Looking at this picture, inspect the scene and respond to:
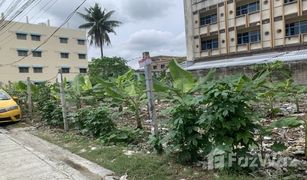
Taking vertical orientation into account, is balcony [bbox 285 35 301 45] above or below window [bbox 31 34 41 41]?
below

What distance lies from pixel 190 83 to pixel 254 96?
1.76m

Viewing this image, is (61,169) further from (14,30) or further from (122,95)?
(14,30)

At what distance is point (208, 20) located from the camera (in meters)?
36.5

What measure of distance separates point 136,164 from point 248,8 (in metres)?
30.1

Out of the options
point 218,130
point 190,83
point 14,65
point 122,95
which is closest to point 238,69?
point 122,95

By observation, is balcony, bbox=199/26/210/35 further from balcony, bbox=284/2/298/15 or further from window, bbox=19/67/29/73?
window, bbox=19/67/29/73

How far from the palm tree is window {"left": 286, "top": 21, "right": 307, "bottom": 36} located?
26382 mm

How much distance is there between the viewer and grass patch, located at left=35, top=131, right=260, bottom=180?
16.3ft

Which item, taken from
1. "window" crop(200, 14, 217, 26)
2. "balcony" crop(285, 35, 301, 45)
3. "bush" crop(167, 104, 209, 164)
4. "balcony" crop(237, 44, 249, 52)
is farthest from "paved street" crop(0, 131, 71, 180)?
"window" crop(200, 14, 217, 26)

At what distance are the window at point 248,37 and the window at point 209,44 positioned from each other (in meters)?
2.81

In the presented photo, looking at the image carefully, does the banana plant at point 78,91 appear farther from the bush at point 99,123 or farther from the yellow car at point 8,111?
the bush at point 99,123

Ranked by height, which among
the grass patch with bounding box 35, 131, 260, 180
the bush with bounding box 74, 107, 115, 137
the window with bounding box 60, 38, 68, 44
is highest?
the window with bounding box 60, 38, 68, 44

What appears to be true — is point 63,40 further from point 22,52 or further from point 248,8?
point 248,8

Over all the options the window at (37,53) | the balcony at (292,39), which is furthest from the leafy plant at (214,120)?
the window at (37,53)
